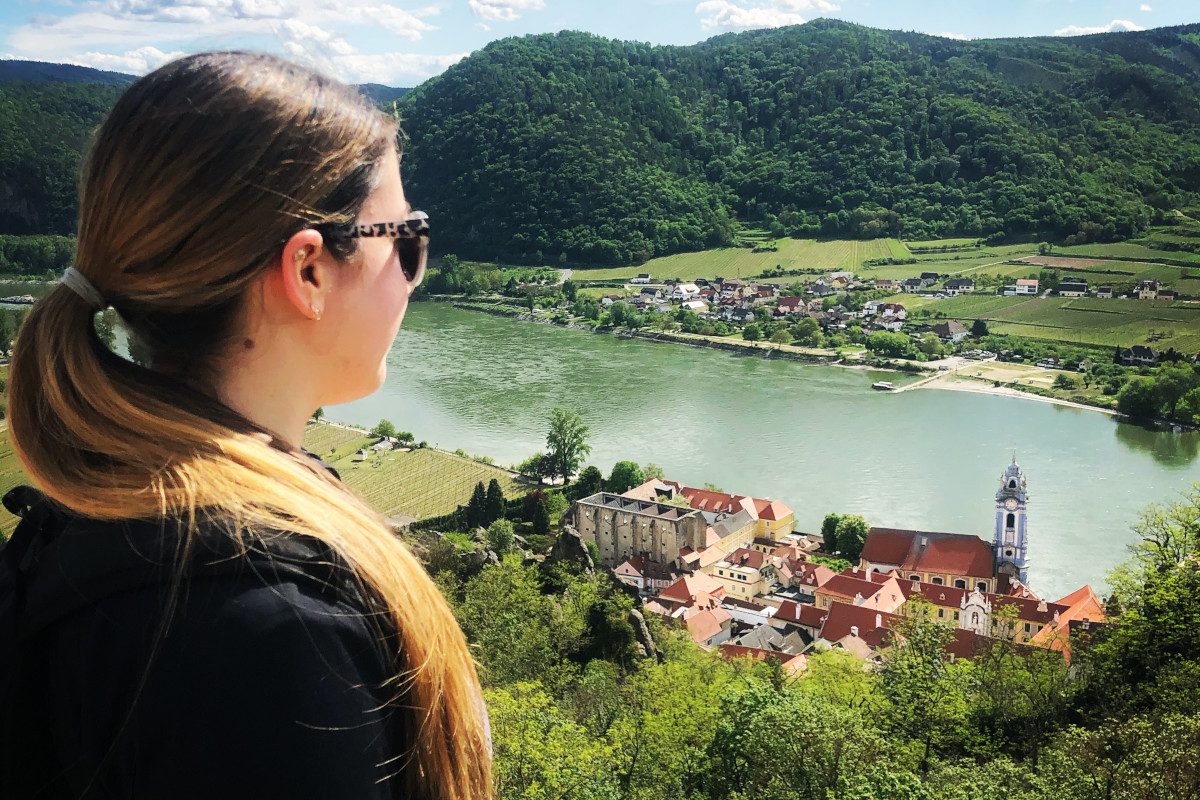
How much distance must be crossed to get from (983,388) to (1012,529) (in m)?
11.2

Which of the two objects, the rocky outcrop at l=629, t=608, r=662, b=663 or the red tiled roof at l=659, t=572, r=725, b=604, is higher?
the rocky outcrop at l=629, t=608, r=662, b=663

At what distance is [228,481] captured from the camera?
1.66 feet

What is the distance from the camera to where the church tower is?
13.2 m

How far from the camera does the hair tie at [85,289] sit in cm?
57

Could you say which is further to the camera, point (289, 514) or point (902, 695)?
point (902, 695)

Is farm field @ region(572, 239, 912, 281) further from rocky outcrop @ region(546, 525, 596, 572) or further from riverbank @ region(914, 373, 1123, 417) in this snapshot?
rocky outcrop @ region(546, 525, 596, 572)

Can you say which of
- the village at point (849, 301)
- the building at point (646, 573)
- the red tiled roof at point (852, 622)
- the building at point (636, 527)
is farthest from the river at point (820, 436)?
the village at point (849, 301)

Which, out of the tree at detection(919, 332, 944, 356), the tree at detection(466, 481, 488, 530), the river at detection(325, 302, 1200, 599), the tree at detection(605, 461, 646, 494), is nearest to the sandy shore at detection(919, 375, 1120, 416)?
the river at detection(325, 302, 1200, 599)

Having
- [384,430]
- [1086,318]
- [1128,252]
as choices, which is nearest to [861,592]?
[384,430]

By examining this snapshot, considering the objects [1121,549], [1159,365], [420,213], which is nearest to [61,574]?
[420,213]

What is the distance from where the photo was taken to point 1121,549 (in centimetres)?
1384

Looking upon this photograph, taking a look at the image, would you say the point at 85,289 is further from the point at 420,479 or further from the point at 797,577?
the point at 420,479

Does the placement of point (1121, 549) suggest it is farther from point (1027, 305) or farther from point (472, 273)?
point (472, 273)

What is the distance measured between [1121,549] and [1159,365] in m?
13.3
